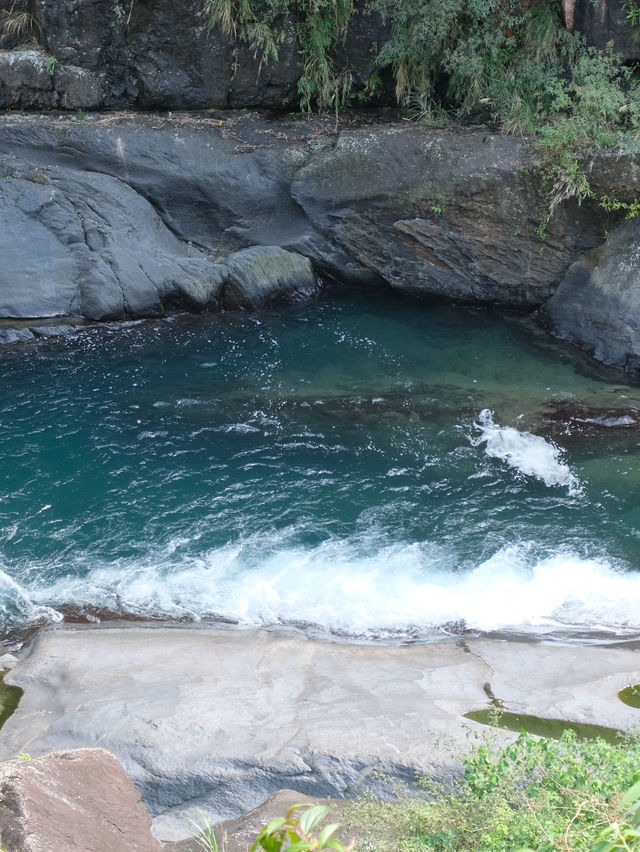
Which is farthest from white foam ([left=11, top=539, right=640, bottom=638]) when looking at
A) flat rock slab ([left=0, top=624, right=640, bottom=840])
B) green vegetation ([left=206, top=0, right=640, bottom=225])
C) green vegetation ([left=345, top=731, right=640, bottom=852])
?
green vegetation ([left=206, top=0, right=640, bottom=225])

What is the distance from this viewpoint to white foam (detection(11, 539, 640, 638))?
21.7 ft

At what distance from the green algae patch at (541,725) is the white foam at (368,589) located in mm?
1490

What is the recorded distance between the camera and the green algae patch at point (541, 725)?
481cm

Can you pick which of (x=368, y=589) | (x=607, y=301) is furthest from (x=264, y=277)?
(x=368, y=589)

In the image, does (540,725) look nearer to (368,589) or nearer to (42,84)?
(368,589)

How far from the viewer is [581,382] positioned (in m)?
10.0

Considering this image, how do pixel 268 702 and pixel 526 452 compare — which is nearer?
pixel 268 702

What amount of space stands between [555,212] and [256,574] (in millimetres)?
7043

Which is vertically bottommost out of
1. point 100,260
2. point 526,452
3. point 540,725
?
point 540,725

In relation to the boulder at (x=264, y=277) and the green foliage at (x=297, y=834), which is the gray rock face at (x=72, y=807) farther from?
the boulder at (x=264, y=277)

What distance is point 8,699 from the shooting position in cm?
543

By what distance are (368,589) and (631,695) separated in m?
2.34

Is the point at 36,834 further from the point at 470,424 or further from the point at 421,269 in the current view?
the point at 421,269

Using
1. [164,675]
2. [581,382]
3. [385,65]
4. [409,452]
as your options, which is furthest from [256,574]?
[385,65]
